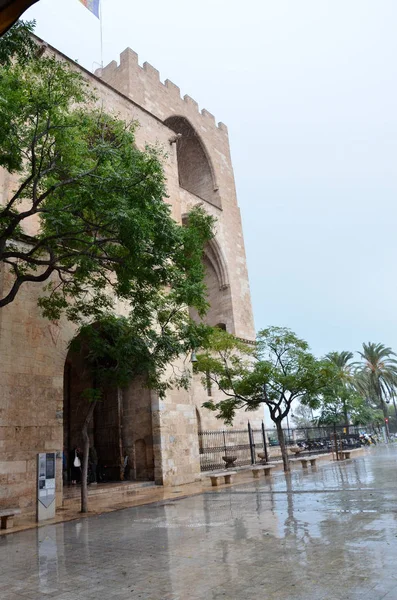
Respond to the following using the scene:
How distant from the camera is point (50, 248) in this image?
948 cm

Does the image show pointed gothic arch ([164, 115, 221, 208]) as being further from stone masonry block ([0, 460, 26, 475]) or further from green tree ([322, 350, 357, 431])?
stone masonry block ([0, 460, 26, 475])

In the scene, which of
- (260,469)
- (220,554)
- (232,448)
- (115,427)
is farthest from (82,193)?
(232,448)

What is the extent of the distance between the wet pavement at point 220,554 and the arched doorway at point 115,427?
6.40 meters

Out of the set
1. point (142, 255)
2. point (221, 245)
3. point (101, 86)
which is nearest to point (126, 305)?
point (142, 255)

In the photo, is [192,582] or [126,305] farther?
[126,305]

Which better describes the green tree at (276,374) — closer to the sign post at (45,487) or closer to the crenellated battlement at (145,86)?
the sign post at (45,487)

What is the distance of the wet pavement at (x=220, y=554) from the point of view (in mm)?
3918

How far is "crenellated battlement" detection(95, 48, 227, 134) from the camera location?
25.5 m

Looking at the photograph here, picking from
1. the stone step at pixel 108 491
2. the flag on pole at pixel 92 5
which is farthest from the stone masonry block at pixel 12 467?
the flag on pole at pixel 92 5

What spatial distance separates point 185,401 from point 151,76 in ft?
67.7

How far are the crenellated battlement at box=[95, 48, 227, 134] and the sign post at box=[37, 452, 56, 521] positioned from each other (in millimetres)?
21245

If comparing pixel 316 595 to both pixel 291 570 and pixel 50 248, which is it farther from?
pixel 50 248

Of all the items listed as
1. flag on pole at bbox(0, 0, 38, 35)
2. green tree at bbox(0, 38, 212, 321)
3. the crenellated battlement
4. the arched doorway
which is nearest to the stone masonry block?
green tree at bbox(0, 38, 212, 321)

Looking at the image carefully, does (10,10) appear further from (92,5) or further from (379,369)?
(379,369)
